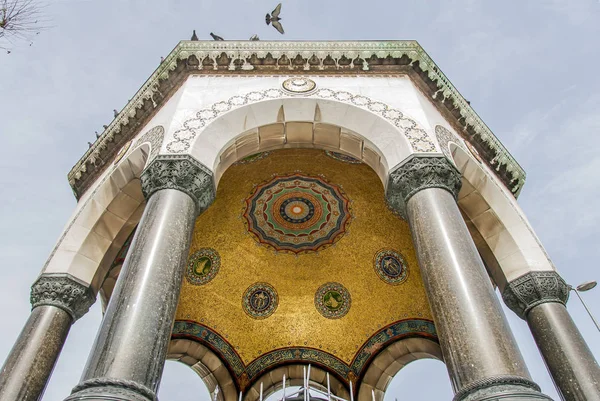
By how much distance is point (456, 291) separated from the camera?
4.11 meters

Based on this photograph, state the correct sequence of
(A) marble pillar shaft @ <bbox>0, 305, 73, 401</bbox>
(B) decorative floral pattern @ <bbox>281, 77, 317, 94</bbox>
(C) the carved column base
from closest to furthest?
1. (C) the carved column base
2. (A) marble pillar shaft @ <bbox>0, 305, 73, 401</bbox>
3. (B) decorative floral pattern @ <bbox>281, 77, 317, 94</bbox>

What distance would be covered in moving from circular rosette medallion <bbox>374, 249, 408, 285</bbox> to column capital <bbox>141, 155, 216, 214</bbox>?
5.05 meters

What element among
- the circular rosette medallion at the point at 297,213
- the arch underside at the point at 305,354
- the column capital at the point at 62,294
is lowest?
the column capital at the point at 62,294

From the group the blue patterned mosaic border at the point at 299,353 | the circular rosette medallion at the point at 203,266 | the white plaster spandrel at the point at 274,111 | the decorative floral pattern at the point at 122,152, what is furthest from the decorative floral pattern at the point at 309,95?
the blue patterned mosaic border at the point at 299,353

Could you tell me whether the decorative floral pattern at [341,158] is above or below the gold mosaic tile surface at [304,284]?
above

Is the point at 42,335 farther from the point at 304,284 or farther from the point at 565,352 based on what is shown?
the point at 565,352

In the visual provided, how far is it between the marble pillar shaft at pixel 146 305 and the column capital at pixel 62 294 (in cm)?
215

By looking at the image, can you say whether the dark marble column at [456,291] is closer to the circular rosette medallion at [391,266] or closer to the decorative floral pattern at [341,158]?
the decorative floral pattern at [341,158]

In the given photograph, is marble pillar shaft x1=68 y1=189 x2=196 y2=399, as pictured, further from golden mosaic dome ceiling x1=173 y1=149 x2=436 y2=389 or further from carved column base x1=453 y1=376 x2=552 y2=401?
golden mosaic dome ceiling x1=173 y1=149 x2=436 y2=389

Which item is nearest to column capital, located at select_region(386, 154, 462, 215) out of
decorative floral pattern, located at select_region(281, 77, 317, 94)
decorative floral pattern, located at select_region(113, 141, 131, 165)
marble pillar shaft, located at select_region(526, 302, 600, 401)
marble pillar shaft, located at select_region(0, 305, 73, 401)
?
decorative floral pattern, located at select_region(281, 77, 317, 94)

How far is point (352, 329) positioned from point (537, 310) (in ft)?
14.7

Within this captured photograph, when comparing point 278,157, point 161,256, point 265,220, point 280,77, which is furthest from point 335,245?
point 161,256

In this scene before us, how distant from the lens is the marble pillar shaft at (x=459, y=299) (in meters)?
3.64

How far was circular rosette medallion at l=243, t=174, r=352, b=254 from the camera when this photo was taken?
29.7 ft
